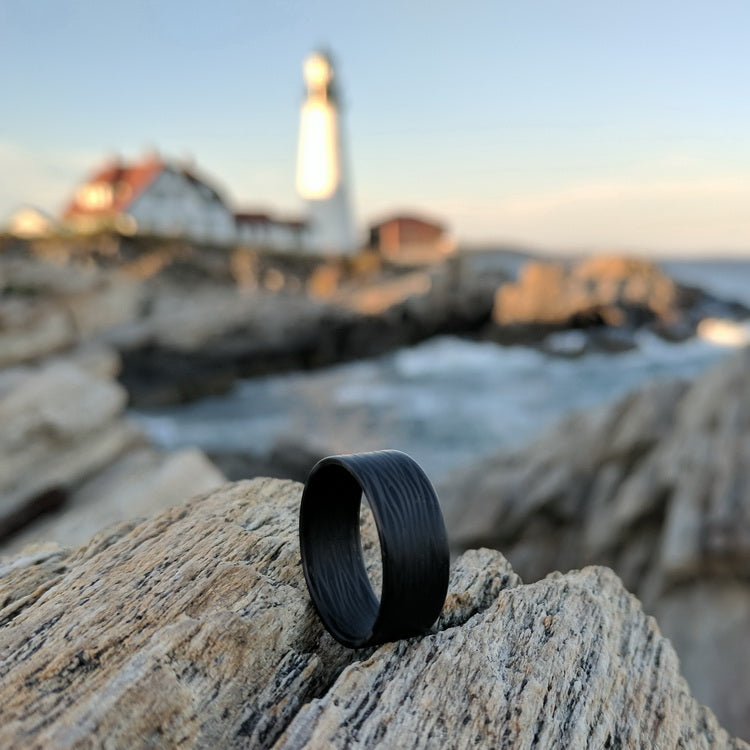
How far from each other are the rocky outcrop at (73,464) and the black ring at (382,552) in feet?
13.2

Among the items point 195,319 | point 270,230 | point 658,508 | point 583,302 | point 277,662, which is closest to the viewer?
point 277,662

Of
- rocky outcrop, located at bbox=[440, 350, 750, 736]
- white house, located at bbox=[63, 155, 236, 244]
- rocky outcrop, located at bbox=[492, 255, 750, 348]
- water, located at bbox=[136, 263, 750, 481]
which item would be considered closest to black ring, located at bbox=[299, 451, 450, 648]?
rocky outcrop, located at bbox=[440, 350, 750, 736]

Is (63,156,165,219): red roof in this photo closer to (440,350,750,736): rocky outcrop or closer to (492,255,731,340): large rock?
(492,255,731,340): large rock

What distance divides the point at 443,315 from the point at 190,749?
137ft

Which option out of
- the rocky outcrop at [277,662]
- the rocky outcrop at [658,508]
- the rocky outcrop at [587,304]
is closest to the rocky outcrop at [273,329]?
the rocky outcrop at [587,304]

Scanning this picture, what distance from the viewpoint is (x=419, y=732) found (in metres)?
2.44

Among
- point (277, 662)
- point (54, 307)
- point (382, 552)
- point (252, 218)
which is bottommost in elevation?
point (252, 218)

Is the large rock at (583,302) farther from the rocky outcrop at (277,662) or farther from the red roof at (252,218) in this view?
the rocky outcrop at (277,662)

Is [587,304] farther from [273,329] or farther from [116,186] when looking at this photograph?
[116,186]

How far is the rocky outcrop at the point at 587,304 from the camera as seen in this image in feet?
138

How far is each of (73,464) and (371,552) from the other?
6243 millimetres

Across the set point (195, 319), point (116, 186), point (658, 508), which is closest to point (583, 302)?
point (195, 319)

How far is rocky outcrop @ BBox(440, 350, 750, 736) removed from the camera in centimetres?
650

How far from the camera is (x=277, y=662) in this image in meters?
2.82
